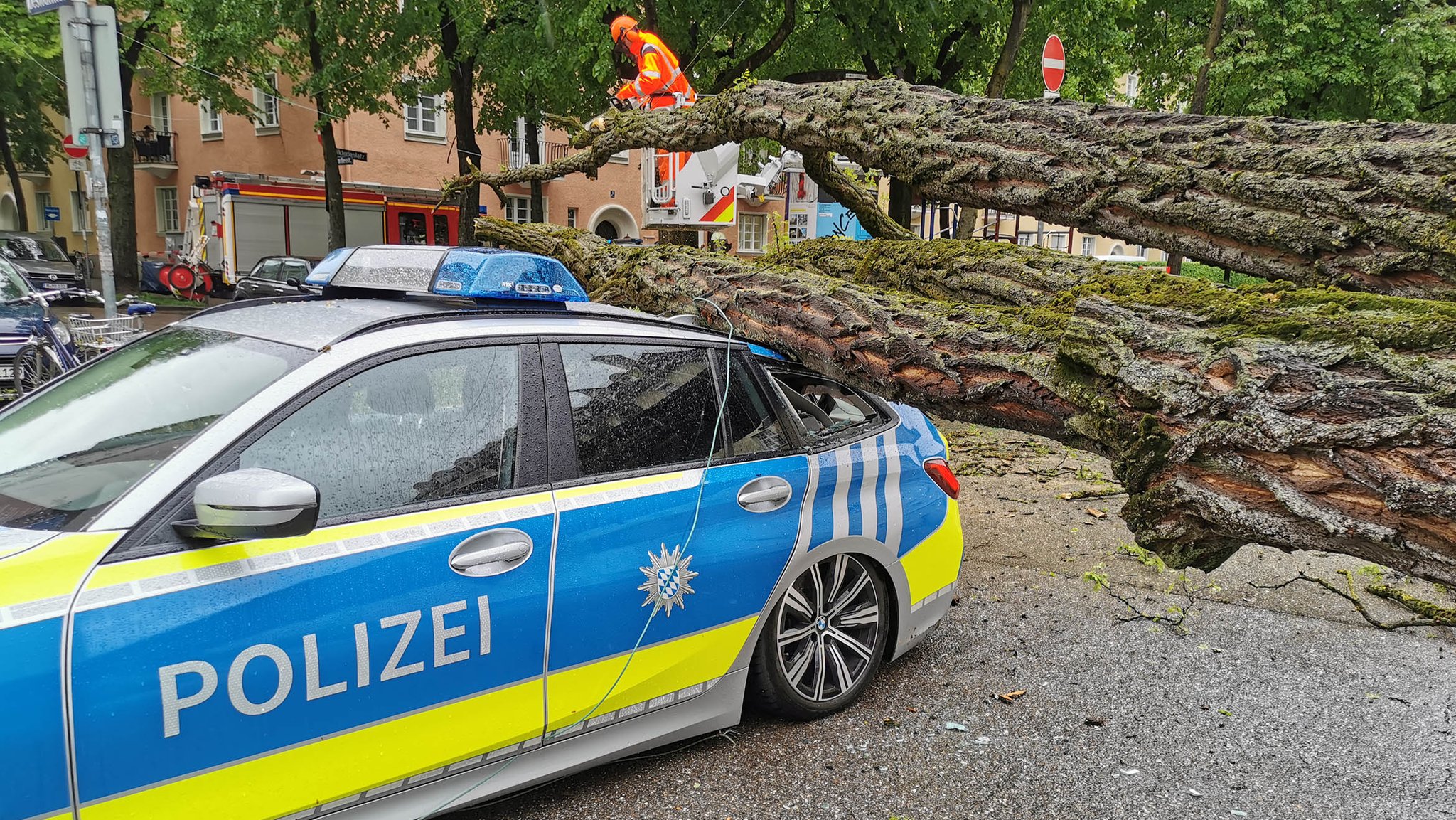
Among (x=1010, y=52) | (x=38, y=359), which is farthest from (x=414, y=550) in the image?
(x=1010, y=52)

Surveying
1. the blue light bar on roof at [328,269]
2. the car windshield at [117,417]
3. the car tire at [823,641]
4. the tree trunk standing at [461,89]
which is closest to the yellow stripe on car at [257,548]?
the car windshield at [117,417]

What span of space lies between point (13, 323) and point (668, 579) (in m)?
8.55

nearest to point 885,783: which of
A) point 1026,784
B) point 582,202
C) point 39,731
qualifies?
point 1026,784

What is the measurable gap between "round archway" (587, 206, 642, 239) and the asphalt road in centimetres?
3206

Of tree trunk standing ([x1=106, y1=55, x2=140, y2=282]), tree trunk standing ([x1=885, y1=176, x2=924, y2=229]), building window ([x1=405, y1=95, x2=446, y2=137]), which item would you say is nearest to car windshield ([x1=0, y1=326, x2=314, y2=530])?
tree trunk standing ([x1=885, y1=176, x2=924, y2=229])

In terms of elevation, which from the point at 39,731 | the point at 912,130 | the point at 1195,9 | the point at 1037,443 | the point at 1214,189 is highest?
the point at 1195,9

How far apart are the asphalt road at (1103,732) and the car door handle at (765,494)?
88 cm

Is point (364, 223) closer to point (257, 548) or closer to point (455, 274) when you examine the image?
point (455, 274)

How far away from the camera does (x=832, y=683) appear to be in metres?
3.81

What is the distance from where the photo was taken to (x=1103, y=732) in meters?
3.77

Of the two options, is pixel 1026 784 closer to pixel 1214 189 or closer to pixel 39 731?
pixel 1214 189

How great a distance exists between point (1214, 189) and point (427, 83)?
17.7 m

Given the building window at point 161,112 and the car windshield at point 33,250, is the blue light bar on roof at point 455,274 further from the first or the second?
the building window at point 161,112

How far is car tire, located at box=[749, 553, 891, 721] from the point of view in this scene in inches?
140
